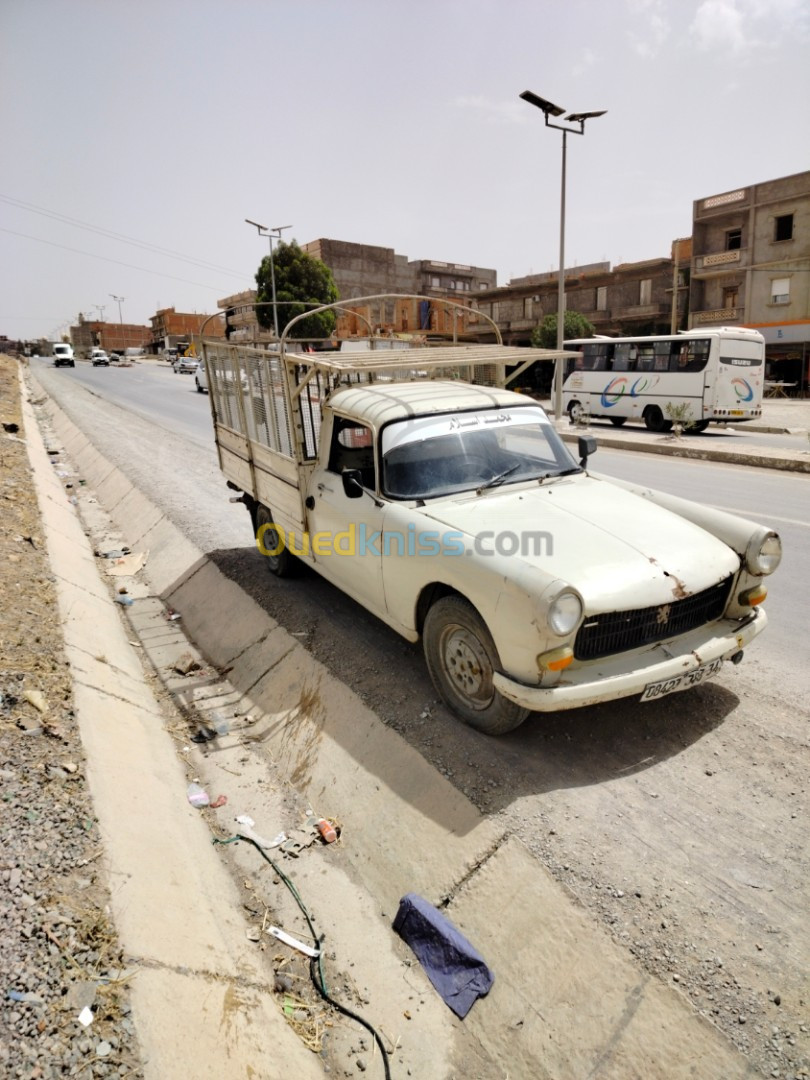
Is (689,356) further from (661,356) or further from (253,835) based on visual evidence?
(253,835)

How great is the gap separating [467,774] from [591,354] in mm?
21293

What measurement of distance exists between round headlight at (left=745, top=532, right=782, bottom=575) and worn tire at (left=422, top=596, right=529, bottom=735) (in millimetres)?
1654

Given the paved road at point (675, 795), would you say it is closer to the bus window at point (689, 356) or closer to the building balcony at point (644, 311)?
the bus window at point (689, 356)

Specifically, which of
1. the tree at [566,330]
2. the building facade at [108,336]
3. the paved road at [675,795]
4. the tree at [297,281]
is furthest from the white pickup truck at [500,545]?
the building facade at [108,336]

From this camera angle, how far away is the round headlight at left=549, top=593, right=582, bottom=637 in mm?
3117

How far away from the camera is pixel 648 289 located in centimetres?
3947

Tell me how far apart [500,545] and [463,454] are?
1.13m

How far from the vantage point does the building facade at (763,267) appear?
32750 millimetres

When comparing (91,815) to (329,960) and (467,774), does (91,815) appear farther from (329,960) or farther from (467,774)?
(467,774)

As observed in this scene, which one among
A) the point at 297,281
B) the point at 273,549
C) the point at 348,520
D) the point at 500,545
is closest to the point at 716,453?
the point at 273,549

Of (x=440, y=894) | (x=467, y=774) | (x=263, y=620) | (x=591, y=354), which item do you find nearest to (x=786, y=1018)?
(x=440, y=894)

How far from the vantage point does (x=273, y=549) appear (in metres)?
6.96

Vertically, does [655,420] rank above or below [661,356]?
below

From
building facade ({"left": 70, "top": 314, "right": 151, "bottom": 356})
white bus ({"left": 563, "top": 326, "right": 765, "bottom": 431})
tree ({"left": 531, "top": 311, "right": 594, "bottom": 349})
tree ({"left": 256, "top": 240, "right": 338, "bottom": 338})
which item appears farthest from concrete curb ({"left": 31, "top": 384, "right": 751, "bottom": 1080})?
building facade ({"left": 70, "top": 314, "right": 151, "bottom": 356})
